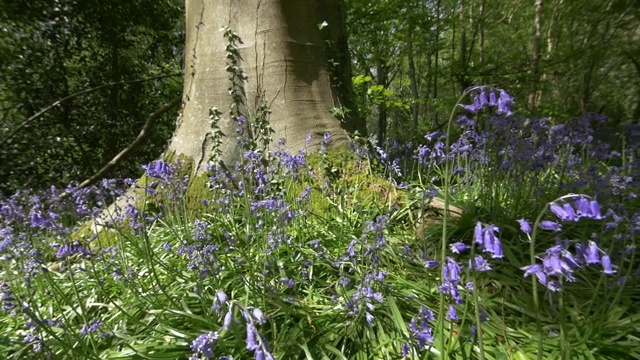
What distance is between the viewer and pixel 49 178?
580cm

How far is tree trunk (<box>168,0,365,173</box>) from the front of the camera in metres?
3.47

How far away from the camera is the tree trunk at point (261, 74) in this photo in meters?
3.47

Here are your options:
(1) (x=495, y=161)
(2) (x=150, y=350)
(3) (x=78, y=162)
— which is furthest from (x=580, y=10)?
(3) (x=78, y=162)

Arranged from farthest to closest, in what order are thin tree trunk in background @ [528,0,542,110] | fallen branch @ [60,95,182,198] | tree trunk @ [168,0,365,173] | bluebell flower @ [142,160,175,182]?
thin tree trunk in background @ [528,0,542,110]
fallen branch @ [60,95,182,198]
tree trunk @ [168,0,365,173]
bluebell flower @ [142,160,175,182]

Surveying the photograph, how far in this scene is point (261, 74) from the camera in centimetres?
347

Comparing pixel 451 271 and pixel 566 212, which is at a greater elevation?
pixel 566 212

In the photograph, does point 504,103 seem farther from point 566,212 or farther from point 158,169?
point 158,169

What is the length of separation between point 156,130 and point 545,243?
6102mm

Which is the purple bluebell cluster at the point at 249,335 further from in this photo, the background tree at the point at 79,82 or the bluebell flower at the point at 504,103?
the background tree at the point at 79,82

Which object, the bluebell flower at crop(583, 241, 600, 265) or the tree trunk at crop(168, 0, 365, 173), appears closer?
the bluebell flower at crop(583, 241, 600, 265)

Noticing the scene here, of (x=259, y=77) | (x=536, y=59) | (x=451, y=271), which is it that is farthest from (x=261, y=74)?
(x=536, y=59)

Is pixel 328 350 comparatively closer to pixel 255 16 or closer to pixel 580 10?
pixel 255 16

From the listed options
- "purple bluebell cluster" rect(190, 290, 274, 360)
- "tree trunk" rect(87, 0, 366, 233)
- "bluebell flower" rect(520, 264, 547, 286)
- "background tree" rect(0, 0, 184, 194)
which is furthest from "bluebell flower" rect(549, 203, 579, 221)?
"background tree" rect(0, 0, 184, 194)

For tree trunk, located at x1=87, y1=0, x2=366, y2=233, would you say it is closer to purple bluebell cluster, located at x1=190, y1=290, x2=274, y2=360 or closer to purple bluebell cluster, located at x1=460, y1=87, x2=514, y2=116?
purple bluebell cluster, located at x1=460, y1=87, x2=514, y2=116
